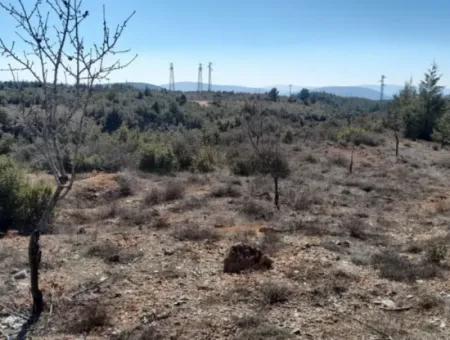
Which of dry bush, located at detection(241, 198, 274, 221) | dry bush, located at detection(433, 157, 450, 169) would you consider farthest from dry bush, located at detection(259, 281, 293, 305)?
dry bush, located at detection(433, 157, 450, 169)

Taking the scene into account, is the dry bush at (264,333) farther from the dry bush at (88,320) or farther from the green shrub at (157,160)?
the green shrub at (157,160)

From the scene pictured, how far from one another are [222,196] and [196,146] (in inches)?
288

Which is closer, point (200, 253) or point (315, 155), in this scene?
point (200, 253)

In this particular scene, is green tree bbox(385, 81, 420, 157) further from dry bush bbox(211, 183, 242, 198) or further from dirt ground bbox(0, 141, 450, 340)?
dry bush bbox(211, 183, 242, 198)

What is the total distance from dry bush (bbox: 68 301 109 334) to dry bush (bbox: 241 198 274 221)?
206 inches

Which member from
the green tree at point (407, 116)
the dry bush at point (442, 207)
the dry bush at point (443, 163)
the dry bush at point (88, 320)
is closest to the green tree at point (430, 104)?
the green tree at point (407, 116)

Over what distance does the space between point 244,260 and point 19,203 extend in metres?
5.63

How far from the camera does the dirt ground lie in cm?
498

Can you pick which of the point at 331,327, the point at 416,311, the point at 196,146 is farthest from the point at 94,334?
the point at 196,146

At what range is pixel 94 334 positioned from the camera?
4.78 meters

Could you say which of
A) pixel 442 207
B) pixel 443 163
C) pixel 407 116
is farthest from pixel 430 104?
pixel 442 207

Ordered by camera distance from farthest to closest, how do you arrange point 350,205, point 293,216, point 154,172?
point 154,172
point 350,205
point 293,216

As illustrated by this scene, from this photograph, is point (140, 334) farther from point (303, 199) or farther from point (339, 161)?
point (339, 161)

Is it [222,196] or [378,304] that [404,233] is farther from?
[222,196]
